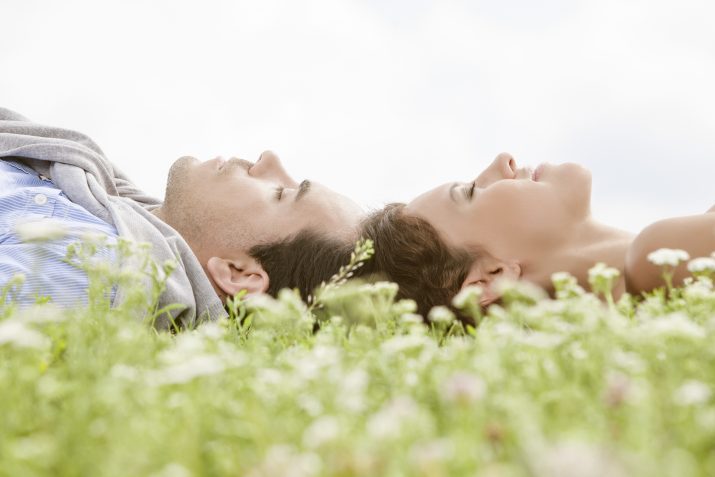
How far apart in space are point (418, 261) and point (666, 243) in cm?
127

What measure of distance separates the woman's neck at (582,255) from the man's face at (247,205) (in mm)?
1148

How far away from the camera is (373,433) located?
90 cm

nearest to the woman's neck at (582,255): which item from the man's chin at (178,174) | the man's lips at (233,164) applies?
the man's lips at (233,164)

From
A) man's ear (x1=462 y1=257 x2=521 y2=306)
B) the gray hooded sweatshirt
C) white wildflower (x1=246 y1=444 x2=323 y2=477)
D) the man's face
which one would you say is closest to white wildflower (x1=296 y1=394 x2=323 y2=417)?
white wildflower (x1=246 y1=444 x2=323 y2=477)

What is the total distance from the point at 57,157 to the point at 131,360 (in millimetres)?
2782

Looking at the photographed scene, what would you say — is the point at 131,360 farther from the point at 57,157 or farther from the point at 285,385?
the point at 57,157

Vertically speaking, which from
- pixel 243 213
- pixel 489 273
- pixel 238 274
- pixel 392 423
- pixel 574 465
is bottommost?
pixel 238 274

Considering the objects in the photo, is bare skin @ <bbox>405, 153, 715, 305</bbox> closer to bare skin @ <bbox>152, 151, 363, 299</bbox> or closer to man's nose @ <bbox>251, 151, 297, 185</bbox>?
bare skin @ <bbox>152, 151, 363, 299</bbox>

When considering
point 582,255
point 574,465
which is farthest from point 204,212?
point 574,465

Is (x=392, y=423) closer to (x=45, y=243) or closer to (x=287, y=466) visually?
(x=287, y=466)

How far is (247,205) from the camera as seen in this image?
416 centimetres

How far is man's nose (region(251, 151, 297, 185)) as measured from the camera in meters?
4.42

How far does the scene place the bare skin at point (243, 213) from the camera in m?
4.04

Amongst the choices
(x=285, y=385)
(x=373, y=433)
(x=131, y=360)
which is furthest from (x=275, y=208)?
(x=373, y=433)
